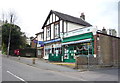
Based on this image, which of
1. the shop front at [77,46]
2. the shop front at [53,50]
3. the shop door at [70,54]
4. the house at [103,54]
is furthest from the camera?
the shop front at [53,50]

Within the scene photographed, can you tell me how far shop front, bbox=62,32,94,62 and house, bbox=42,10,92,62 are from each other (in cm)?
23

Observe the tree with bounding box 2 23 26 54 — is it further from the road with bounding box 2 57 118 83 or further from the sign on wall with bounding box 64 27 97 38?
the road with bounding box 2 57 118 83

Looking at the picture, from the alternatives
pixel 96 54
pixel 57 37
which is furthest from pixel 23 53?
pixel 96 54

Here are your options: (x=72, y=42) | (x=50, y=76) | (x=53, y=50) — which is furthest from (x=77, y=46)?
(x=50, y=76)

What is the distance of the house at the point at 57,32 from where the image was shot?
22469 mm

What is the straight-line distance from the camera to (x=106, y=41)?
18.7 meters

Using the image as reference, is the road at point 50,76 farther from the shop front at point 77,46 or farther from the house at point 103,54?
the shop front at point 77,46

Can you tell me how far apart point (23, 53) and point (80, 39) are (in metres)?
19.1

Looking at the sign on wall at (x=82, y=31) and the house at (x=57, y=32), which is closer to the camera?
the sign on wall at (x=82, y=31)

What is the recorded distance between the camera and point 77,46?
19.8m

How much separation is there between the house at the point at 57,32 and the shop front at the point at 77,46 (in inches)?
9.0

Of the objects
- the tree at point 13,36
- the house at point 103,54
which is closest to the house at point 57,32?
the house at point 103,54

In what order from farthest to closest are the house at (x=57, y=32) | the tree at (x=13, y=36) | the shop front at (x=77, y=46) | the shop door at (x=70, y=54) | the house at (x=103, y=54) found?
1. the tree at (x=13, y=36)
2. the house at (x=57, y=32)
3. the shop door at (x=70, y=54)
4. the shop front at (x=77, y=46)
5. the house at (x=103, y=54)

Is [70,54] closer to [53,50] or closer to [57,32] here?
[53,50]
